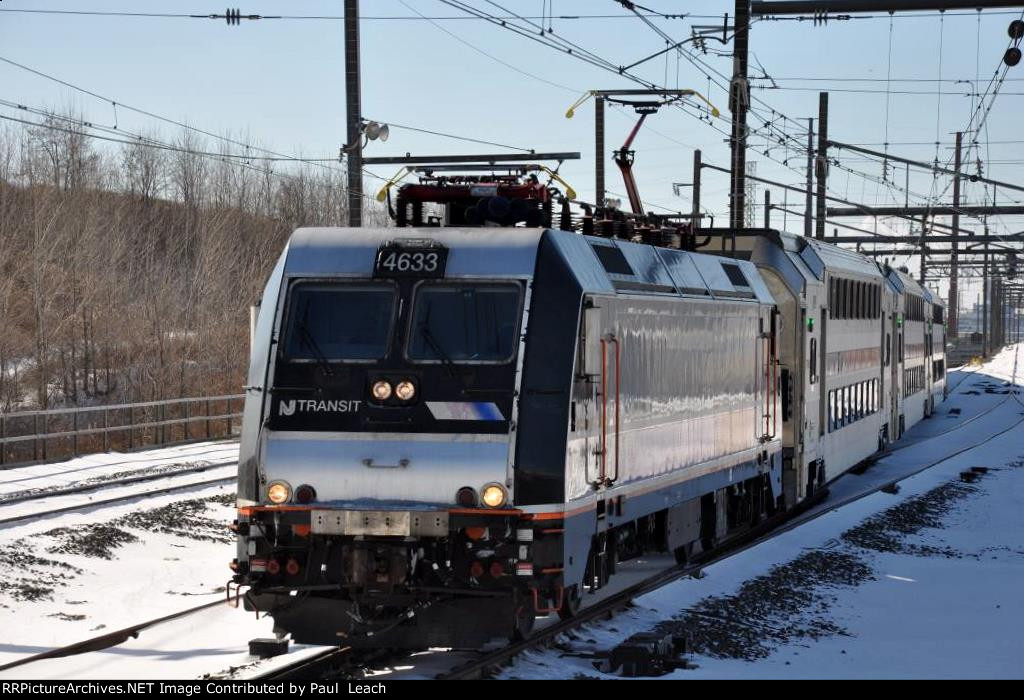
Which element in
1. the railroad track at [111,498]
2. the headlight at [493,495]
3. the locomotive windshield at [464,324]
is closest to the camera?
the headlight at [493,495]

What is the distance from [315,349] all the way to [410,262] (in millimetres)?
985

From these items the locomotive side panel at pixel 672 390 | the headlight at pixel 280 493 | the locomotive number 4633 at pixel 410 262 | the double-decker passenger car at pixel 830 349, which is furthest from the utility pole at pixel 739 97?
the headlight at pixel 280 493

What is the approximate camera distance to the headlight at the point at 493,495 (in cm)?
1060

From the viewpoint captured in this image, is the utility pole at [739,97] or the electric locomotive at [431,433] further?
the utility pole at [739,97]

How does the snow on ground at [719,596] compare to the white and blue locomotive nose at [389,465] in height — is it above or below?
below

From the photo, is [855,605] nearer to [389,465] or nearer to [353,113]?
[389,465]

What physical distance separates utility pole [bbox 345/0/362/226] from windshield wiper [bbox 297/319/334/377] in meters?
11.4

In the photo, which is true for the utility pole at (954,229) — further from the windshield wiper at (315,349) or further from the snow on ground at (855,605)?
the windshield wiper at (315,349)

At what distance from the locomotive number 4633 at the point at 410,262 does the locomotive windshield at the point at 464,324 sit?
13cm

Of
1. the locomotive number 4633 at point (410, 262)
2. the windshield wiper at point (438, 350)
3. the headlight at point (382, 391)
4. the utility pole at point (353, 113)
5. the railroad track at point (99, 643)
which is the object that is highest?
the utility pole at point (353, 113)

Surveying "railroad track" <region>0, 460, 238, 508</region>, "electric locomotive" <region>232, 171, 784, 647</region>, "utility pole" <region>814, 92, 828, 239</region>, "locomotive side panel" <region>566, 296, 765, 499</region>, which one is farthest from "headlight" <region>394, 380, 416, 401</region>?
"utility pole" <region>814, 92, 828, 239</region>

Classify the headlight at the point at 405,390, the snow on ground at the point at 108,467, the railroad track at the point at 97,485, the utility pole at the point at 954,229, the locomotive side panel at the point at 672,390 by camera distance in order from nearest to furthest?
the headlight at the point at 405,390
the locomotive side panel at the point at 672,390
the railroad track at the point at 97,485
the snow on ground at the point at 108,467
the utility pole at the point at 954,229

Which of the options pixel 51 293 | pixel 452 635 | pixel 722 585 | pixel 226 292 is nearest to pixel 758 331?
pixel 722 585

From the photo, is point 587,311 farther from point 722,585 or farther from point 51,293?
point 51,293
